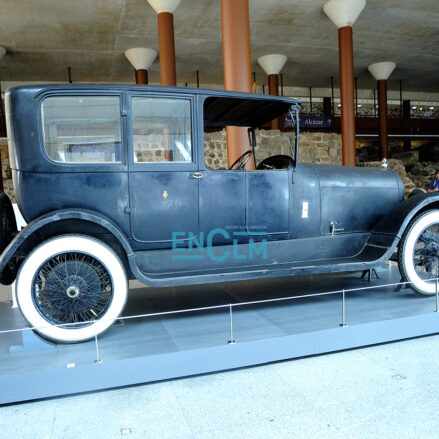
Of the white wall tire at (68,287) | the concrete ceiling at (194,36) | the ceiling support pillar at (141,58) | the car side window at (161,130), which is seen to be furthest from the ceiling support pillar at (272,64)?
the white wall tire at (68,287)

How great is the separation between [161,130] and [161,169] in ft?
1.03

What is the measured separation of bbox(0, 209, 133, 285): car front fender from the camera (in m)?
2.85

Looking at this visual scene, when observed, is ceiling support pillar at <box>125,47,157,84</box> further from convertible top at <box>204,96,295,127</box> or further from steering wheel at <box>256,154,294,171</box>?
steering wheel at <box>256,154,294,171</box>

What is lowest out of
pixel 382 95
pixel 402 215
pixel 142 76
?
pixel 402 215

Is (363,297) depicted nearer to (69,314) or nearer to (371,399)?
(371,399)

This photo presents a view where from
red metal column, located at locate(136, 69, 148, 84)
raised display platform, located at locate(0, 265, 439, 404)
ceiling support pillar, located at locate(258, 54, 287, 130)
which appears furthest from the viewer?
ceiling support pillar, located at locate(258, 54, 287, 130)

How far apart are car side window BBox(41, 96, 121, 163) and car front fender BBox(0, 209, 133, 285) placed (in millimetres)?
426

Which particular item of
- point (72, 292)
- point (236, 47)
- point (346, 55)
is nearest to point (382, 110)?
point (346, 55)

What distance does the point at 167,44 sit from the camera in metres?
11.6

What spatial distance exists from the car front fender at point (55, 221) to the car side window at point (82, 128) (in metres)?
0.43

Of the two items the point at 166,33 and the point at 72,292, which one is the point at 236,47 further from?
the point at 72,292

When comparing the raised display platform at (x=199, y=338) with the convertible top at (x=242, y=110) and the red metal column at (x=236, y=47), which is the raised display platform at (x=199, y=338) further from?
the red metal column at (x=236, y=47)

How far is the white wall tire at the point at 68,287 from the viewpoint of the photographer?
2914 millimetres

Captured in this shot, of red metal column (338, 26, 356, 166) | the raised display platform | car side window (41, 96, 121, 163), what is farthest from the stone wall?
car side window (41, 96, 121, 163)
